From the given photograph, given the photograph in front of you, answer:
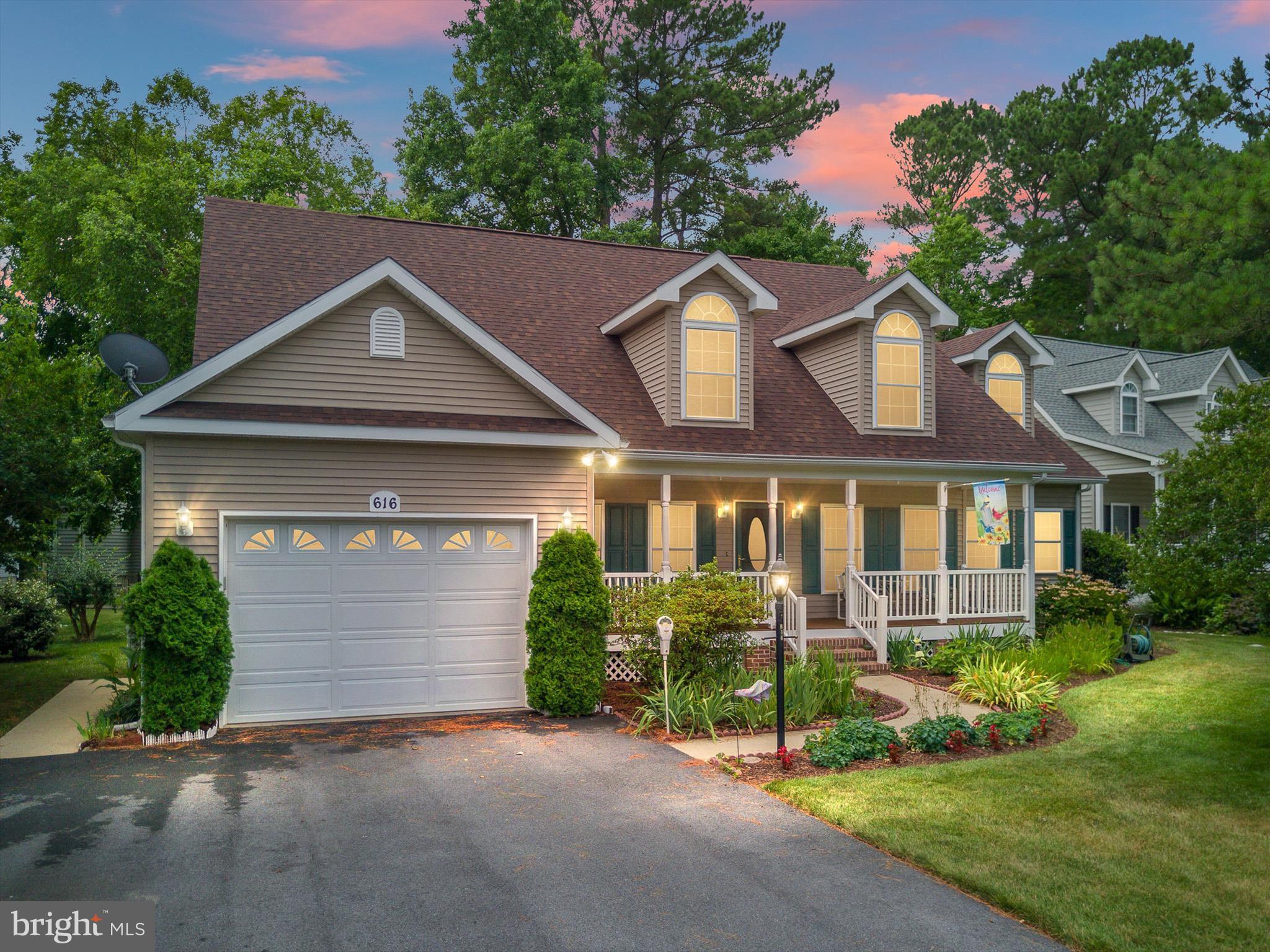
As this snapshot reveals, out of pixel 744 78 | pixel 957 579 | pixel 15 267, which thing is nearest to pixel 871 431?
pixel 957 579

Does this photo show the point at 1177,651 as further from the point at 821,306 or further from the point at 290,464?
the point at 290,464

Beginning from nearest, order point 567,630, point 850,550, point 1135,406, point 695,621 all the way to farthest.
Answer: point 567,630 < point 695,621 < point 850,550 < point 1135,406

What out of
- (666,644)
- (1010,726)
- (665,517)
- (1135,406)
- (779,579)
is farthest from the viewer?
(1135,406)

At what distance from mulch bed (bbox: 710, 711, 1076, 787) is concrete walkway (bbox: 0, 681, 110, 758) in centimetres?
676

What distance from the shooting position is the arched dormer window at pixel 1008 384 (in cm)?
1916

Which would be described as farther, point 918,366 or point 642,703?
point 918,366

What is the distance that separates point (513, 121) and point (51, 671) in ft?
65.8

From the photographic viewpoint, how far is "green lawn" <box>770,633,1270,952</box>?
544cm

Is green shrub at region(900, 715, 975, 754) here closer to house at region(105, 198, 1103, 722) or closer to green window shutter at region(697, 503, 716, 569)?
house at region(105, 198, 1103, 722)

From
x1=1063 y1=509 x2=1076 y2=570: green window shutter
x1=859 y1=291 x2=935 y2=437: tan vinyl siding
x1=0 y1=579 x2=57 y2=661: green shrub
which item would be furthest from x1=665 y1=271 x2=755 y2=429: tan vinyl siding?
x1=0 y1=579 x2=57 y2=661: green shrub

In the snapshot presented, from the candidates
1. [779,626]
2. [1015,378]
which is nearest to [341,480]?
[779,626]

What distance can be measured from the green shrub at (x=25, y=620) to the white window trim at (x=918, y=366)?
597 inches

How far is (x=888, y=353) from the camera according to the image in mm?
16219

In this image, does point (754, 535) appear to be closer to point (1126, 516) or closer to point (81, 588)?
point (81, 588)
